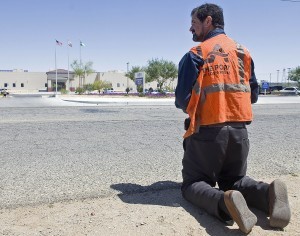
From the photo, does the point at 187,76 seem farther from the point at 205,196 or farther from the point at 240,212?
the point at 240,212

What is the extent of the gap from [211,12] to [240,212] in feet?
5.89

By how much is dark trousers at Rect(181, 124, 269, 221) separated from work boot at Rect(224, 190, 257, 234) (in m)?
0.23

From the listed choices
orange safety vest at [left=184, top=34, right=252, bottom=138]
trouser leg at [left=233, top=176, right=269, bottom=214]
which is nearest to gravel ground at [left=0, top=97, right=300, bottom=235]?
trouser leg at [left=233, top=176, right=269, bottom=214]

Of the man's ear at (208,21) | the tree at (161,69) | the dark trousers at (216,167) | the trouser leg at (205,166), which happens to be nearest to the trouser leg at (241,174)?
the dark trousers at (216,167)

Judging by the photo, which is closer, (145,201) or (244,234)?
(244,234)

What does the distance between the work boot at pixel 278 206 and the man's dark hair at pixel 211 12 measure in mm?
1546

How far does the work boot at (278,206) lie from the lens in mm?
2756

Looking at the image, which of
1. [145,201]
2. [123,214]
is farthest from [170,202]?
[123,214]

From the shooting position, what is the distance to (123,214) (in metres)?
3.11

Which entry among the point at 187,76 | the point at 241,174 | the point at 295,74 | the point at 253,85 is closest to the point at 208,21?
the point at 187,76

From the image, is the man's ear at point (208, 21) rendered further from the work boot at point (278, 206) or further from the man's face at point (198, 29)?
the work boot at point (278, 206)

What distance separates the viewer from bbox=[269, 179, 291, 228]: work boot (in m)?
2.76

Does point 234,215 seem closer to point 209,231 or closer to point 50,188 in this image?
point 209,231

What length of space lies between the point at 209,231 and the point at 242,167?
755 mm
